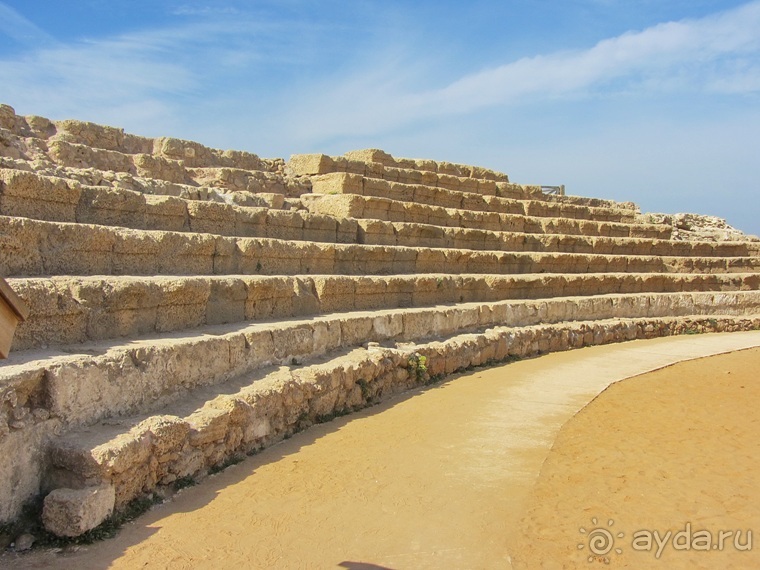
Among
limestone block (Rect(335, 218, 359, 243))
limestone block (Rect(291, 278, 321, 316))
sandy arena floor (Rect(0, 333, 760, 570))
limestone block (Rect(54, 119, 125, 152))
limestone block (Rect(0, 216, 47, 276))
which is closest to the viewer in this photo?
sandy arena floor (Rect(0, 333, 760, 570))

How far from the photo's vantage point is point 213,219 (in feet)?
24.4

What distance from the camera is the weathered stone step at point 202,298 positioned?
4.52 meters

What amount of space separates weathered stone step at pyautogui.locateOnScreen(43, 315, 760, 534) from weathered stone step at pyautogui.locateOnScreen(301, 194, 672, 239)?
2.94m

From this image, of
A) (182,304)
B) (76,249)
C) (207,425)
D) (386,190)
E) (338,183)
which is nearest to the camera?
(207,425)

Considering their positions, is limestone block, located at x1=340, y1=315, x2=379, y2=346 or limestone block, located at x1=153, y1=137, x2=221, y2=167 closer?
limestone block, located at x1=340, y1=315, x2=379, y2=346

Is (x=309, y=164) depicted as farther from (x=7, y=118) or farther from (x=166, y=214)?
(x=166, y=214)

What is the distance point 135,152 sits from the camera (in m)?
9.37

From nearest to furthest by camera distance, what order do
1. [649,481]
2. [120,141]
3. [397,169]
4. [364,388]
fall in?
[649,481] < [364,388] < [120,141] < [397,169]

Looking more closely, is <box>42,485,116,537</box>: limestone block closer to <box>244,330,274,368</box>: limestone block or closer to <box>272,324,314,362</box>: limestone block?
<box>244,330,274,368</box>: limestone block

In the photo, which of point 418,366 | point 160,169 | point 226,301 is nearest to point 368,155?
point 160,169

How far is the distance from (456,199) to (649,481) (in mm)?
9710

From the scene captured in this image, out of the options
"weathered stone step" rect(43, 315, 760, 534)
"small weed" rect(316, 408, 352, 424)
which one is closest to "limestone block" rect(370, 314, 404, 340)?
"weathered stone step" rect(43, 315, 760, 534)

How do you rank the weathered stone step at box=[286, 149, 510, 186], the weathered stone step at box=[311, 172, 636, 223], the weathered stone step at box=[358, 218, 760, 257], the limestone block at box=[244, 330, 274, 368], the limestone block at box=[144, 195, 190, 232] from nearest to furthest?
the limestone block at box=[244, 330, 274, 368], the limestone block at box=[144, 195, 190, 232], the weathered stone step at box=[358, 218, 760, 257], the weathered stone step at box=[311, 172, 636, 223], the weathered stone step at box=[286, 149, 510, 186]

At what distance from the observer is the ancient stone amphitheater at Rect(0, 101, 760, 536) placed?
401cm
